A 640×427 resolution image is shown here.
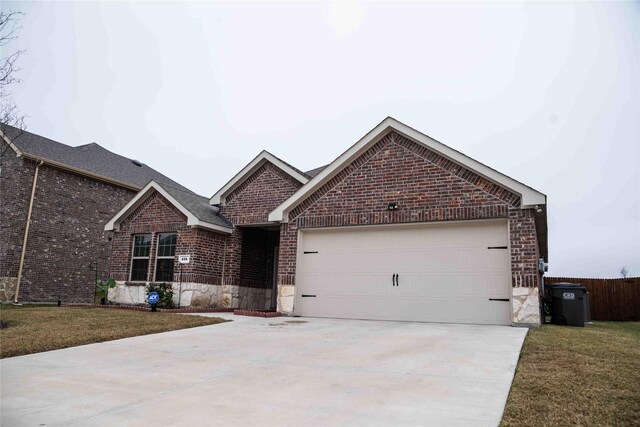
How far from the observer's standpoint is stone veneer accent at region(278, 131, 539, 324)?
35.3 ft

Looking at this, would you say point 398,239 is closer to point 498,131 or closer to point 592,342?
point 592,342

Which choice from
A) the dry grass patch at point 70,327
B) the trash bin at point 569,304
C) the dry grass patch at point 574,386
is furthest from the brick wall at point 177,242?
the dry grass patch at point 574,386

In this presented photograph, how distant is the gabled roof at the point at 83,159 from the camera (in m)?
19.4

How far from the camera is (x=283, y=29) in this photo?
611 inches

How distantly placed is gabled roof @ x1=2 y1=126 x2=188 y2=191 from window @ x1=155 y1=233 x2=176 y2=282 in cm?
579

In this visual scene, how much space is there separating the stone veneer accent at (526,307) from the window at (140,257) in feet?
38.4

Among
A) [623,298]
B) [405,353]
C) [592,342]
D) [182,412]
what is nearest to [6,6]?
[182,412]

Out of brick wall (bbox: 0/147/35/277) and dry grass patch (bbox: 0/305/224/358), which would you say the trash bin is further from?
brick wall (bbox: 0/147/35/277)

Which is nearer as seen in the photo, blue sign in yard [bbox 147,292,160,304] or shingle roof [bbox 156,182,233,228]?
blue sign in yard [bbox 147,292,160,304]

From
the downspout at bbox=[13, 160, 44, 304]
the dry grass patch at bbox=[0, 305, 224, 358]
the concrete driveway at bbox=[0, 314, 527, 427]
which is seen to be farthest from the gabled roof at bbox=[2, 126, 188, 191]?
the concrete driveway at bbox=[0, 314, 527, 427]

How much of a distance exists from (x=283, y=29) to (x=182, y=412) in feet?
44.8

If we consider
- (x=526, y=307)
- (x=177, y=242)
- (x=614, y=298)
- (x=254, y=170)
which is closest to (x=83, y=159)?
(x=177, y=242)

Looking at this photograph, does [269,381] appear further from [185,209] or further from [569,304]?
[185,209]

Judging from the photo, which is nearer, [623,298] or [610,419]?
[610,419]
